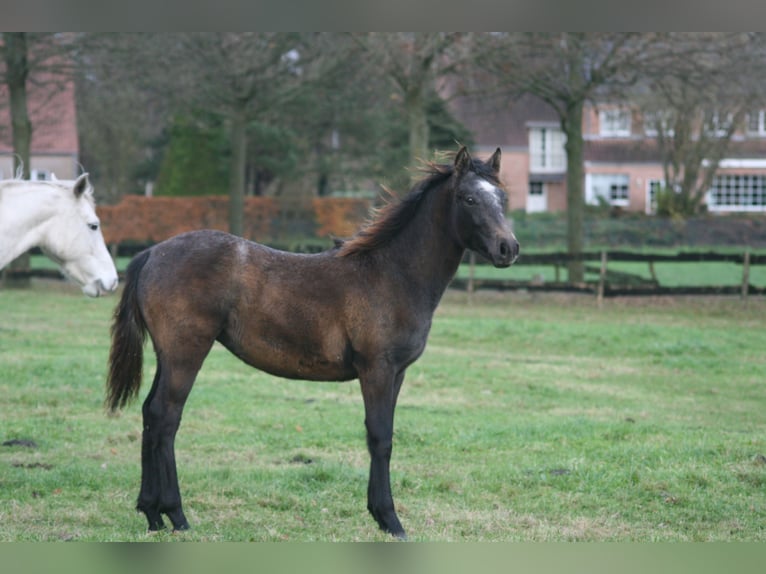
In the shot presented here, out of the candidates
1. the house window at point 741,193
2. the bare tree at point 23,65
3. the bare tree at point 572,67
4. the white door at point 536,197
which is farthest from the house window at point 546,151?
the bare tree at point 23,65

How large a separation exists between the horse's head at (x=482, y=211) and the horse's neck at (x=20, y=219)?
106 inches

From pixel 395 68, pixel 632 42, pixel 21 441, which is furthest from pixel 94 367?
pixel 632 42

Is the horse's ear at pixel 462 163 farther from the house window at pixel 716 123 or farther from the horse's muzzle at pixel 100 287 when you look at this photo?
the house window at pixel 716 123

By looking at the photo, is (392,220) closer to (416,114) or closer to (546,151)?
(416,114)

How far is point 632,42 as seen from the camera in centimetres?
2133

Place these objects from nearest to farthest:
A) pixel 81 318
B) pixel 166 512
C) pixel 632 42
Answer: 1. pixel 166 512
2. pixel 81 318
3. pixel 632 42

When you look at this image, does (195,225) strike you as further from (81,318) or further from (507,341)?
(507,341)

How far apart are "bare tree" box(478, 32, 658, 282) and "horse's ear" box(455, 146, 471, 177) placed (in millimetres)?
14519

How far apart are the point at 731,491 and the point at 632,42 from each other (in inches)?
630

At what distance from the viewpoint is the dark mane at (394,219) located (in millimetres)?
6254

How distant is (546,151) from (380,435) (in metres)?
47.9

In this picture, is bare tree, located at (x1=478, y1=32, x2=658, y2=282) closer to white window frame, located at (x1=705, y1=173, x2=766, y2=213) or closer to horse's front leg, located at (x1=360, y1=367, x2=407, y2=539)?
horse's front leg, located at (x1=360, y1=367, x2=407, y2=539)

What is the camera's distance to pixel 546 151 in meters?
52.3

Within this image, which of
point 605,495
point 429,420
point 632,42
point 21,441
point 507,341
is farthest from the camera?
point 632,42
